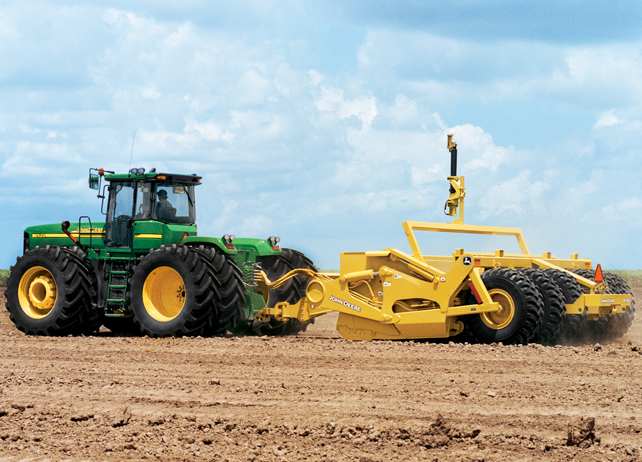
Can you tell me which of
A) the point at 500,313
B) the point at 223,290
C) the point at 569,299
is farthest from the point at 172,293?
the point at 569,299

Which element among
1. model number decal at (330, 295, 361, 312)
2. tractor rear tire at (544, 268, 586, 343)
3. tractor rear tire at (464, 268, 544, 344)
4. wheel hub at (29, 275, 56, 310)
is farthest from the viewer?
wheel hub at (29, 275, 56, 310)

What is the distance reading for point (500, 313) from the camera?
32.1 ft

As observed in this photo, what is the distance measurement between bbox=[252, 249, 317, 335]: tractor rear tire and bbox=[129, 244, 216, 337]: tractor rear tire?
140cm

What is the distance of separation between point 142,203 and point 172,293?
5.38ft

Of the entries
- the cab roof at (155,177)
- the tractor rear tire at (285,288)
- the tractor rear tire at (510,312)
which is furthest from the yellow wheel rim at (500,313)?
the cab roof at (155,177)

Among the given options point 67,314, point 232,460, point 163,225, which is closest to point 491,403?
point 232,460

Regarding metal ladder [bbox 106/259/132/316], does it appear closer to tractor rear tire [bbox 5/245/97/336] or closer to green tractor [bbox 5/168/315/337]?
green tractor [bbox 5/168/315/337]

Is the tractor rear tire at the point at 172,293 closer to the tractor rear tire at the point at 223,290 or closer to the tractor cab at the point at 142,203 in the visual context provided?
the tractor rear tire at the point at 223,290

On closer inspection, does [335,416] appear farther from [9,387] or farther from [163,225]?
[163,225]

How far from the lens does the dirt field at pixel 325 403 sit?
18.3ft

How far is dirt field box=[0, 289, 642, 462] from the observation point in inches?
219

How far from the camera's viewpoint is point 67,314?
11.9m

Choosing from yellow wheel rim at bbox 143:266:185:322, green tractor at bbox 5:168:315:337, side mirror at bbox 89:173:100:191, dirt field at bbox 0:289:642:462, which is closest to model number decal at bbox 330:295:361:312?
dirt field at bbox 0:289:642:462

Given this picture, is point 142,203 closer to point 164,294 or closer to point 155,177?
point 155,177
